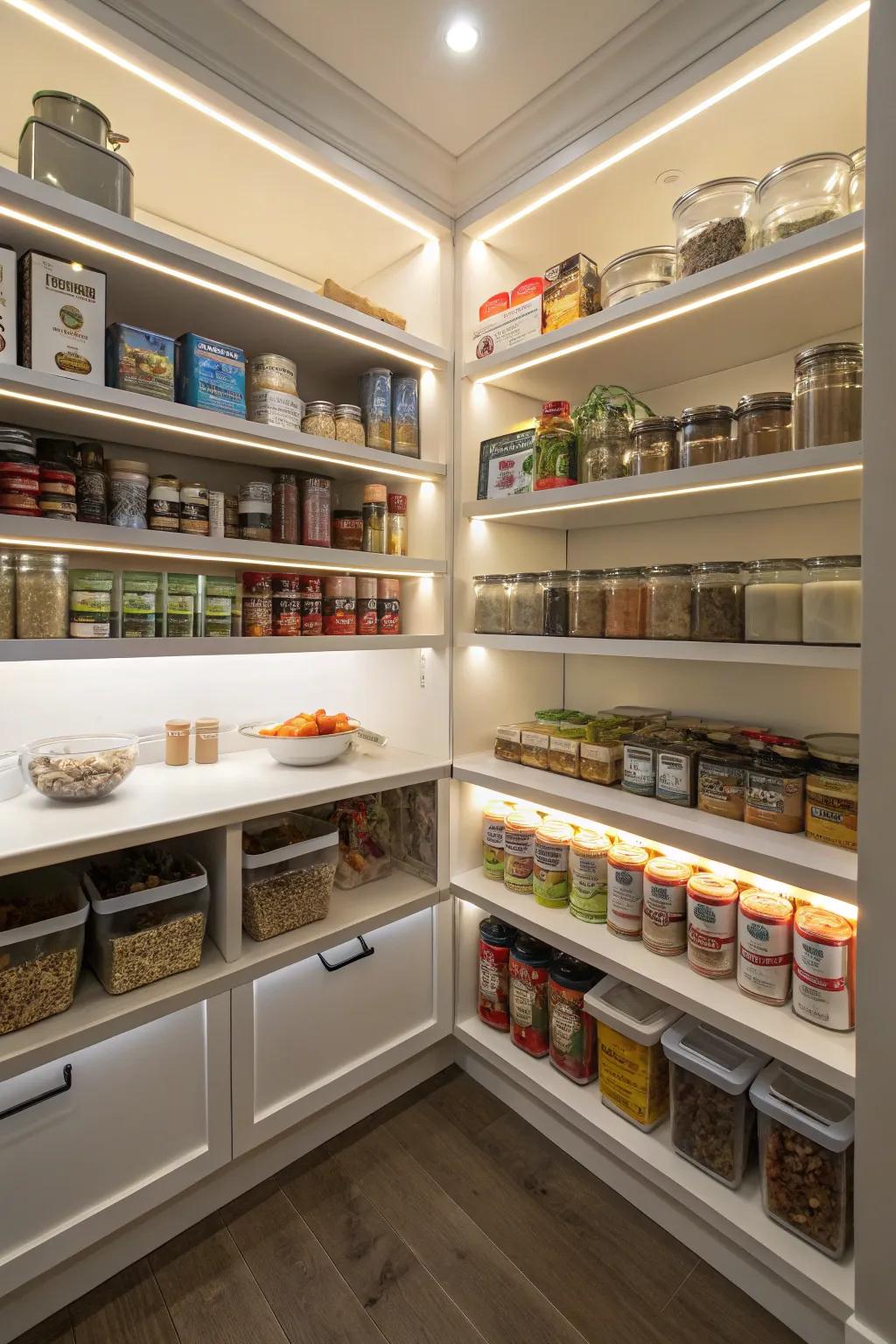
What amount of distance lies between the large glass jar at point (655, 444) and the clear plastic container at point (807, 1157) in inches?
50.1

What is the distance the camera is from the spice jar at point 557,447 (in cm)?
159

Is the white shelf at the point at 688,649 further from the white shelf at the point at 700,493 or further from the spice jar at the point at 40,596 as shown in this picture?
the spice jar at the point at 40,596

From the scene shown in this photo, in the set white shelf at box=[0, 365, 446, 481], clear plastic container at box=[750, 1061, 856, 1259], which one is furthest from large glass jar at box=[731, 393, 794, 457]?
clear plastic container at box=[750, 1061, 856, 1259]

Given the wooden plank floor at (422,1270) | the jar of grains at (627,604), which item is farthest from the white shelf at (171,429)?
the wooden plank floor at (422,1270)

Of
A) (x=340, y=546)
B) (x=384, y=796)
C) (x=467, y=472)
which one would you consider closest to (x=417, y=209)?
(x=467, y=472)

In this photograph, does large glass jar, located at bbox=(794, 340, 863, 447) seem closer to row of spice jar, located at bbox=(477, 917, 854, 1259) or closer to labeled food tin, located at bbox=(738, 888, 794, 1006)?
labeled food tin, located at bbox=(738, 888, 794, 1006)

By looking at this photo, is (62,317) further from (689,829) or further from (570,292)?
(689,829)

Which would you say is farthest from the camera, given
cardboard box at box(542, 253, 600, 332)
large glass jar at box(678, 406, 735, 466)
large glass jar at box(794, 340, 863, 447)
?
cardboard box at box(542, 253, 600, 332)

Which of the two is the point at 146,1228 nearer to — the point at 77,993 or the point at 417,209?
the point at 77,993

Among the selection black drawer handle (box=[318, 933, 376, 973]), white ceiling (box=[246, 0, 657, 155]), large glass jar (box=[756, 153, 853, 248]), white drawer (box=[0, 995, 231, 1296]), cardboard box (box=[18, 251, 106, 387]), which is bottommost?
white drawer (box=[0, 995, 231, 1296])

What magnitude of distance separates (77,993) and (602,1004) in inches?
44.7

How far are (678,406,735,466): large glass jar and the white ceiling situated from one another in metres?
0.80

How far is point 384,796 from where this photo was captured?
6.38ft

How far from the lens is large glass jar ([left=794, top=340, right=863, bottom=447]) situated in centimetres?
109
